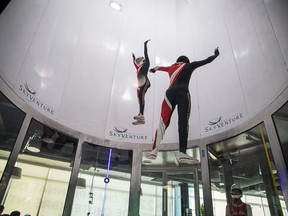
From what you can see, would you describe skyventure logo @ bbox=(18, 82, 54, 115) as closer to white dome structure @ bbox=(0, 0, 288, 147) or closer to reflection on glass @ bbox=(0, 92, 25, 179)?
white dome structure @ bbox=(0, 0, 288, 147)

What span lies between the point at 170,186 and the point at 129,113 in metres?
2.03

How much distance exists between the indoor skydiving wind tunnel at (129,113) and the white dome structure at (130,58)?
0.09 ft

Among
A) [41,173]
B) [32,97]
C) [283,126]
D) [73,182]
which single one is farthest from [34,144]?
[283,126]

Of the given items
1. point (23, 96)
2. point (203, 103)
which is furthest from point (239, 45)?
point (23, 96)

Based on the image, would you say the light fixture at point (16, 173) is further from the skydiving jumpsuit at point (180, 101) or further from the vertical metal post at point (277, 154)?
the vertical metal post at point (277, 154)

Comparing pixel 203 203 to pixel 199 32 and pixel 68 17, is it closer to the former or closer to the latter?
pixel 199 32

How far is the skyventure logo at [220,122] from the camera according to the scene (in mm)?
4742

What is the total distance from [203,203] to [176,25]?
5261 mm

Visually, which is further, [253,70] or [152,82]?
[152,82]

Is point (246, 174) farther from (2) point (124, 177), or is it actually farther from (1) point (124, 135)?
(1) point (124, 135)

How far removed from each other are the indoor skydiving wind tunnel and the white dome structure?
0.03 metres

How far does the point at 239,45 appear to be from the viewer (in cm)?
511

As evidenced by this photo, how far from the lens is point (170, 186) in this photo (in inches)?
214

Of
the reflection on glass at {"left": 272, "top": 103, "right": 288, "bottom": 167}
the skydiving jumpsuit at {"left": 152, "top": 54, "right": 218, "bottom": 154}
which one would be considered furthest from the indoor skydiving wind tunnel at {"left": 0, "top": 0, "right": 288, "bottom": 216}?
the skydiving jumpsuit at {"left": 152, "top": 54, "right": 218, "bottom": 154}
